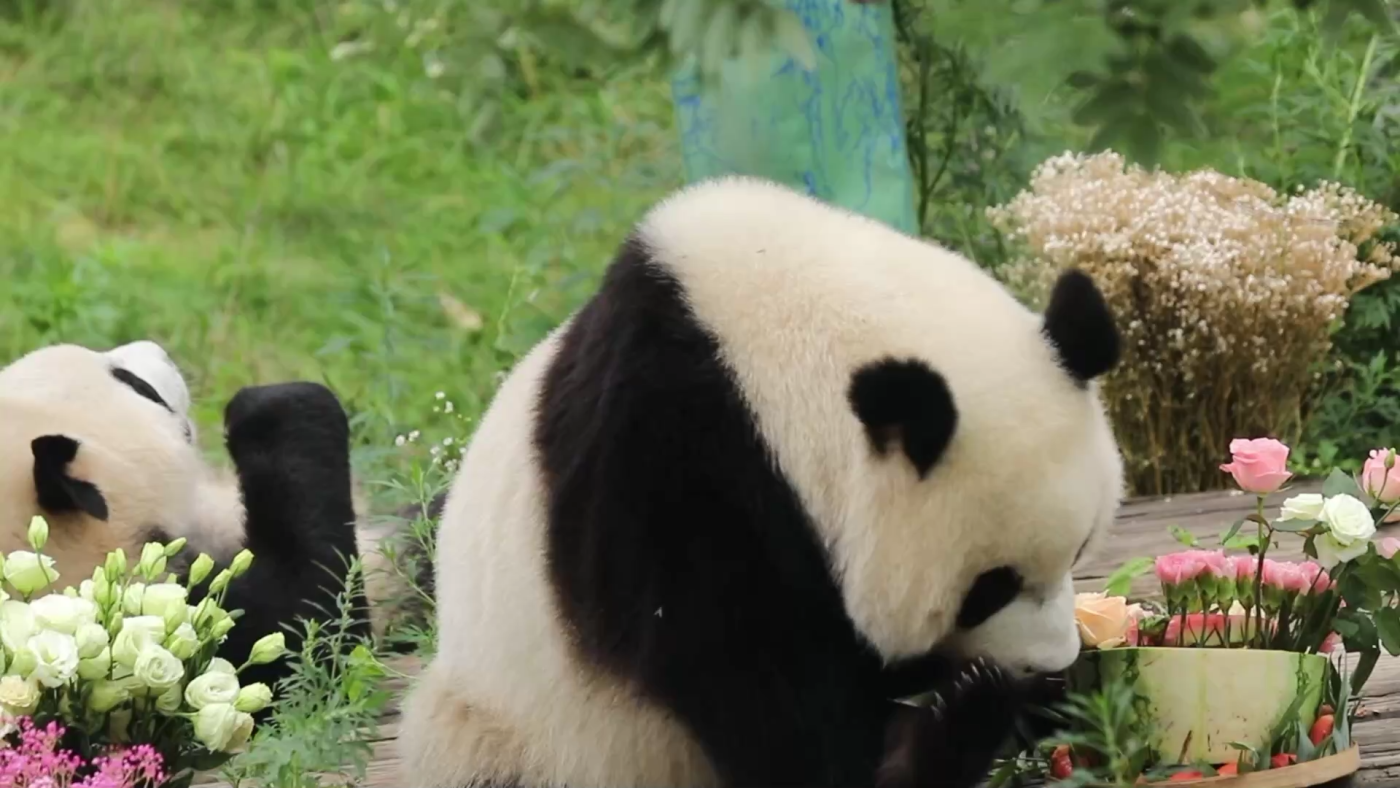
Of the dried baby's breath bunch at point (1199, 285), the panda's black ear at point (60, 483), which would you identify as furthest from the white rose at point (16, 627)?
the dried baby's breath bunch at point (1199, 285)

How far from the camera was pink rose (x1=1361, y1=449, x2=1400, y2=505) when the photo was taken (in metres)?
2.69

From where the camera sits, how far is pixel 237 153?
28.3ft

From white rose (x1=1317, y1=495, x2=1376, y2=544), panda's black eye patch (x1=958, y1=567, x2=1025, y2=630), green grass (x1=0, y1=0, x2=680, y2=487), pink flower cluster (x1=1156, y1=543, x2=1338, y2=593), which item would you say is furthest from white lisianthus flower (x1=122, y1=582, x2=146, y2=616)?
green grass (x1=0, y1=0, x2=680, y2=487)

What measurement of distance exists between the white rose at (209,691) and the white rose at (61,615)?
0.18m

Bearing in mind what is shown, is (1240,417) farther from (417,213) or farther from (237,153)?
(237,153)

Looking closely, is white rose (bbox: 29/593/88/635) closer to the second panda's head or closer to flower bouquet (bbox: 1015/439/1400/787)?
the second panda's head

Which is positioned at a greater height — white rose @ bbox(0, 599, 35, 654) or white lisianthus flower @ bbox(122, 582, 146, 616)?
white lisianthus flower @ bbox(122, 582, 146, 616)

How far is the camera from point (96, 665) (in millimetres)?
2568

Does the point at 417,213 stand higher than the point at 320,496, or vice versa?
the point at 320,496

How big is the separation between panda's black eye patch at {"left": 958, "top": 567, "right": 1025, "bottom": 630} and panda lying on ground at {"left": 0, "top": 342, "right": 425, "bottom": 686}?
4.55 feet

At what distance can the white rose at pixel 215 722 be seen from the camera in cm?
257

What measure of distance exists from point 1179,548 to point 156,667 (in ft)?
8.69

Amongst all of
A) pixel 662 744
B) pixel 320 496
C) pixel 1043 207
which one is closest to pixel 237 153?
pixel 1043 207

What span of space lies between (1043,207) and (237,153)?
4729 mm
